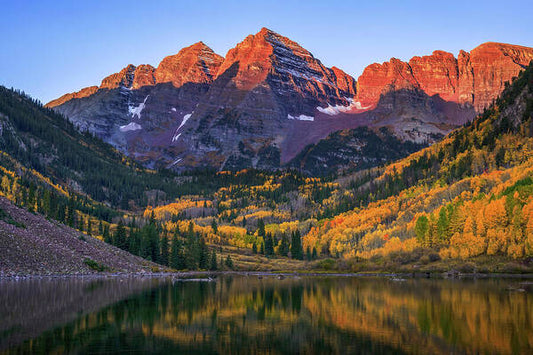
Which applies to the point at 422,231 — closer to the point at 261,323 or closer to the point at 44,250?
the point at 44,250

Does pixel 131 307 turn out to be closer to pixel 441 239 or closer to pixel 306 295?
pixel 306 295

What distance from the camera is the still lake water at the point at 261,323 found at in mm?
45219

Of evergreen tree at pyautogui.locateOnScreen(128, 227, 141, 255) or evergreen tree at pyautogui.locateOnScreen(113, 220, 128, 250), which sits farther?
evergreen tree at pyautogui.locateOnScreen(113, 220, 128, 250)

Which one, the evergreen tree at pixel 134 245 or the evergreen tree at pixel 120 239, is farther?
the evergreen tree at pixel 120 239

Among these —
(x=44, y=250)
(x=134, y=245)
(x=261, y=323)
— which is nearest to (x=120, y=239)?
(x=134, y=245)

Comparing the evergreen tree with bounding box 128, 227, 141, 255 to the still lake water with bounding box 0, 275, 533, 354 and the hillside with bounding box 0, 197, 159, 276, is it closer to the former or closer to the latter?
the hillside with bounding box 0, 197, 159, 276

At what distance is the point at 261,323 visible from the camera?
5984cm

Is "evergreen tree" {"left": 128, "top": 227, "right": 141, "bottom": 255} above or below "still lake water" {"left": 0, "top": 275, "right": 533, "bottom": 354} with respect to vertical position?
above

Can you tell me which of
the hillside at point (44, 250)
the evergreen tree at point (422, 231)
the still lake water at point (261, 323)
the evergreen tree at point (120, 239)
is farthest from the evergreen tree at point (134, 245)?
the still lake water at point (261, 323)

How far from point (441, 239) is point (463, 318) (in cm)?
12445

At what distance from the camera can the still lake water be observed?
45219 millimetres

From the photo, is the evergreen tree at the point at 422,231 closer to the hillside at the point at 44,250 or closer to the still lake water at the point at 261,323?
the hillside at the point at 44,250

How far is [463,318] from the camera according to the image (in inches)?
2375

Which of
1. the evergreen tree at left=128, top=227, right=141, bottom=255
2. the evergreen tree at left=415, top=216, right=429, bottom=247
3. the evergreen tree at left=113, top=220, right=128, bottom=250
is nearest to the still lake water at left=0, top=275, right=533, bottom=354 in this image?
the evergreen tree at left=415, top=216, right=429, bottom=247
